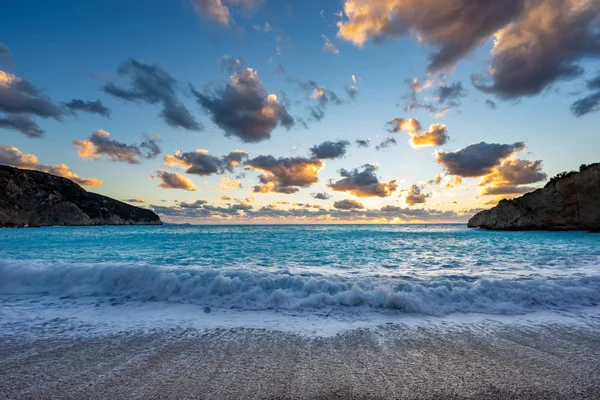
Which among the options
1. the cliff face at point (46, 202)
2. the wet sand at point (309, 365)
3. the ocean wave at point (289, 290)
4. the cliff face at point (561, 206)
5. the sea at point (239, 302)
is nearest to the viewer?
the wet sand at point (309, 365)

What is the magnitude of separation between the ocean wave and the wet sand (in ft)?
5.25

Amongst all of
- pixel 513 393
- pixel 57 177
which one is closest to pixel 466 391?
pixel 513 393

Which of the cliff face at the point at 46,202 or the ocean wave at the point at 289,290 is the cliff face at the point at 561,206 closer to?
the ocean wave at the point at 289,290

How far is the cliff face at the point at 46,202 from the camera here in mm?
103125

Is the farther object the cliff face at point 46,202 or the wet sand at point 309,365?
the cliff face at point 46,202

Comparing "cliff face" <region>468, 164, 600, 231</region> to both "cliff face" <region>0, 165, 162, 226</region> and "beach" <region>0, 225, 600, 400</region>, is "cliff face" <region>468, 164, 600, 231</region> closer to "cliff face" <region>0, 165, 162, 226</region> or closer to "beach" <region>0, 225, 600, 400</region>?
"beach" <region>0, 225, 600, 400</region>

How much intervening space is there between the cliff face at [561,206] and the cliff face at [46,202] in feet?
536

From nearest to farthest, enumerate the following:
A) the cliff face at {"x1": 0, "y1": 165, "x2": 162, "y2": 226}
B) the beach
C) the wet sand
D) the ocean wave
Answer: the wet sand < the beach < the ocean wave < the cliff face at {"x1": 0, "y1": 165, "x2": 162, "y2": 226}

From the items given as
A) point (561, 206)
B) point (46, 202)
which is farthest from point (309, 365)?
point (46, 202)

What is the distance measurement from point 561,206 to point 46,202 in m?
177

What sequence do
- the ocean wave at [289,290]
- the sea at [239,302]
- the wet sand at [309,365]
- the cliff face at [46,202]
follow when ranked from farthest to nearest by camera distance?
the cliff face at [46,202]
the ocean wave at [289,290]
the sea at [239,302]
the wet sand at [309,365]

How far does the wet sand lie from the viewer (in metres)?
2.71

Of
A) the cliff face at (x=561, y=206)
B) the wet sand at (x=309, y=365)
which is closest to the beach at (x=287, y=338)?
the wet sand at (x=309, y=365)

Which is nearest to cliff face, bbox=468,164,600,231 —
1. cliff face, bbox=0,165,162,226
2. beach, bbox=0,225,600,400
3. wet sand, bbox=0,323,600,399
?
beach, bbox=0,225,600,400
